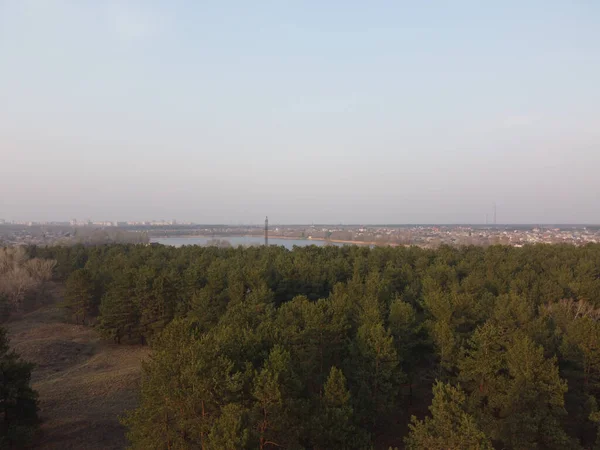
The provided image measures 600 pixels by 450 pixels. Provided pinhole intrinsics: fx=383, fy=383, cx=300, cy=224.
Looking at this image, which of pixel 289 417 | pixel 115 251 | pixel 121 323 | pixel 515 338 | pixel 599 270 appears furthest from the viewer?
pixel 115 251

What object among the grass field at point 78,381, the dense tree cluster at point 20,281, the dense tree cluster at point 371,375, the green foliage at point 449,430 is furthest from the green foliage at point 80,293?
the green foliage at point 449,430

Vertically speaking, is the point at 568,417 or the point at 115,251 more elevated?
the point at 115,251

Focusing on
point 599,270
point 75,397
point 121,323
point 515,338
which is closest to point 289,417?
point 515,338

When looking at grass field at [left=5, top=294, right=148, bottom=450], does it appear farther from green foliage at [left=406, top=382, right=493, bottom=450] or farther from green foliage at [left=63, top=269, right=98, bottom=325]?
green foliage at [left=406, top=382, right=493, bottom=450]

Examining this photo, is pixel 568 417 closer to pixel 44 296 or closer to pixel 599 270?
pixel 599 270

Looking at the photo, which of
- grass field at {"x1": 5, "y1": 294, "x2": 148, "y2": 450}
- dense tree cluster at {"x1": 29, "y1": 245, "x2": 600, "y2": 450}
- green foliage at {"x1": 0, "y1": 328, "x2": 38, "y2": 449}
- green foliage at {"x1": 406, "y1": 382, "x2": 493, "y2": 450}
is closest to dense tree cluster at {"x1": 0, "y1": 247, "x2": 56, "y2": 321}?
grass field at {"x1": 5, "y1": 294, "x2": 148, "y2": 450}
